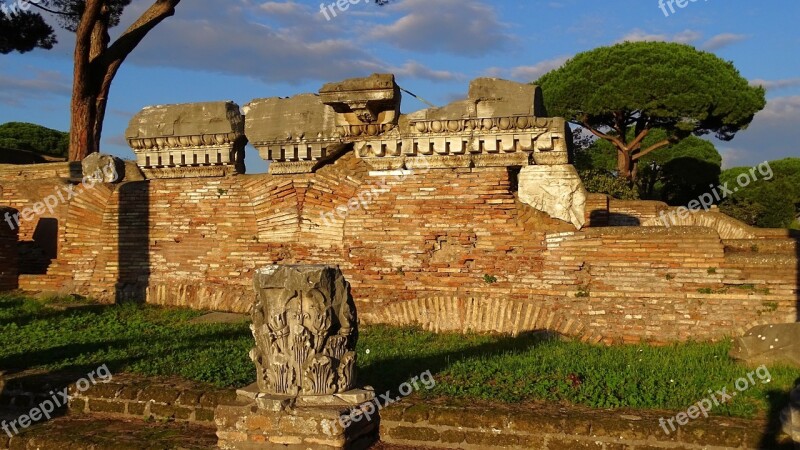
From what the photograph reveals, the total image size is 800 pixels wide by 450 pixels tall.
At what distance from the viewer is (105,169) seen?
9.05 m

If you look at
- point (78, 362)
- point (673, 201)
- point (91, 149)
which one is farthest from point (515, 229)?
point (673, 201)

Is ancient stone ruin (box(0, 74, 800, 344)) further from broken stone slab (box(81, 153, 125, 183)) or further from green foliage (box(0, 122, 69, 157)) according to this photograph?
green foliage (box(0, 122, 69, 157))

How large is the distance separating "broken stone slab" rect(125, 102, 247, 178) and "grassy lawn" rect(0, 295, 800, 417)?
1870 mm

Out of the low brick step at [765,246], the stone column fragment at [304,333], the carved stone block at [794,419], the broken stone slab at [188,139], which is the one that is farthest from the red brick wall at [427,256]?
the stone column fragment at [304,333]

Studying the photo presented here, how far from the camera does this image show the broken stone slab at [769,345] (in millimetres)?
5281

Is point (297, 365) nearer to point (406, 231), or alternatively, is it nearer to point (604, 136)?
point (406, 231)

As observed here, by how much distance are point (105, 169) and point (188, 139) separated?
1381 mm

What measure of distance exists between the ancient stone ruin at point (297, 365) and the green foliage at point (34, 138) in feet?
96.3

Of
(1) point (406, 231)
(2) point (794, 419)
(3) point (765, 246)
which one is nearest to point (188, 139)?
(1) point (406, 231)

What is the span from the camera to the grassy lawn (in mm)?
4691

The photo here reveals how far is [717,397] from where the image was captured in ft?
14.9

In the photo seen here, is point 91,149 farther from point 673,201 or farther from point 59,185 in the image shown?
point 673,201

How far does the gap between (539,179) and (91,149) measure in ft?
42.2

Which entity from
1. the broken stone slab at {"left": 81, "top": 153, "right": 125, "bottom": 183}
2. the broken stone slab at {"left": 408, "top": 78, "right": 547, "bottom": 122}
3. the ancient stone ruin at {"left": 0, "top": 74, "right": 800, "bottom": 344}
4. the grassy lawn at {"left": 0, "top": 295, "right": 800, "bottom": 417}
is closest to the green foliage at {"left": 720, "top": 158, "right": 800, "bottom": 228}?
the broken stone slab at {"left": 408, "top": 78, "right": 547, "bottom": 122}
